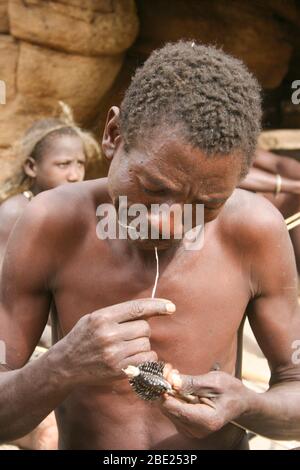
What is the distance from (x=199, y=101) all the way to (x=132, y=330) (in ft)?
1.54

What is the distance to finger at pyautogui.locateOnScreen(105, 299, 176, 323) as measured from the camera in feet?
4.68

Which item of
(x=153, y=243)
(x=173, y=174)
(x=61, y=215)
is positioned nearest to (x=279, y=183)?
(x=61, y=215)

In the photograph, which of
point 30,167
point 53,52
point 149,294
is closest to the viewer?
point 149,294

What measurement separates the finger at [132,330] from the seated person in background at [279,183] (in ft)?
10.1

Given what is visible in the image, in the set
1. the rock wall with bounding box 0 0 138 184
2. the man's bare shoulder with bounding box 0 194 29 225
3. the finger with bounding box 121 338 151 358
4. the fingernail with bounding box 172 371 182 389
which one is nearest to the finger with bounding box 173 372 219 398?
the fingernail with bounding box 172 371 182 389

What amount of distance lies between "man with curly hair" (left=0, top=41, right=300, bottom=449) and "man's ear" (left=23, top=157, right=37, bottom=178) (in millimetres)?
2247

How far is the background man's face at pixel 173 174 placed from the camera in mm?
1408

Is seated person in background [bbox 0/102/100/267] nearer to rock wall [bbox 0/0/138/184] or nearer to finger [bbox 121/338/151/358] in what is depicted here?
rock wall [bbox 0/0/138/184]

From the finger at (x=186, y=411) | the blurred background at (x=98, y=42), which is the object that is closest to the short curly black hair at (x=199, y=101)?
the finger at (x=186, y=411)

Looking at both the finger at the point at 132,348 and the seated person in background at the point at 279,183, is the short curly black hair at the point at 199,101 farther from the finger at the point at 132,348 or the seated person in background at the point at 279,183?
the seated person in background at the point at 279,183

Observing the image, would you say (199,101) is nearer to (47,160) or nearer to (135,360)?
(135,360)

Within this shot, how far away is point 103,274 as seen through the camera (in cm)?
174

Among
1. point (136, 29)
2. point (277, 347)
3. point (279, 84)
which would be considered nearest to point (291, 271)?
point (277, 347)

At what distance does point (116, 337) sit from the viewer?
142cm
